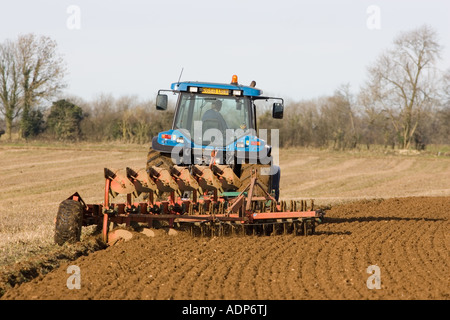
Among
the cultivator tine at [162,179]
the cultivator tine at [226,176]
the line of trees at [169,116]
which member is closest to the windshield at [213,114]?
the cultivator tine at [226,176]

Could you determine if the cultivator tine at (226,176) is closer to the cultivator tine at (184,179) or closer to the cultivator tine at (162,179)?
the cultivator tine at (184,179)

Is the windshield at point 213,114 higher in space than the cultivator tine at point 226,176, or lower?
higher

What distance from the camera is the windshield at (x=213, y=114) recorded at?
33.0 feet

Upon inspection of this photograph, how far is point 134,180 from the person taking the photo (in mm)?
7961

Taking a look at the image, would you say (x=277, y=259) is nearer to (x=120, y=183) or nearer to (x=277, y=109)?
(x=120, y=183)

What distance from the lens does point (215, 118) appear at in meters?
10.1

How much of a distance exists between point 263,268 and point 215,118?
409 cm

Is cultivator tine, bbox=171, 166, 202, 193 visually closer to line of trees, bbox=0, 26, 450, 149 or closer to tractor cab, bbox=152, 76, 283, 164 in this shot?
tractor cab, bbox=152, 76, 283, 164

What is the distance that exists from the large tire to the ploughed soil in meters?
0.55

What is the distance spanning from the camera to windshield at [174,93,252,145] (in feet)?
33.0

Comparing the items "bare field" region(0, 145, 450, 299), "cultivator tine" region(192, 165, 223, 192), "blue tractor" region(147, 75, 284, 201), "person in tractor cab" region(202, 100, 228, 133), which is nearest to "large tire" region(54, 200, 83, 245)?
"bare field" region(0, 145, 450, 299)

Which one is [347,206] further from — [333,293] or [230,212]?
[333,293]

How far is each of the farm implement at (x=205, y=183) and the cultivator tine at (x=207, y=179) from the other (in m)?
0.01

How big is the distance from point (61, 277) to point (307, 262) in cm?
237
